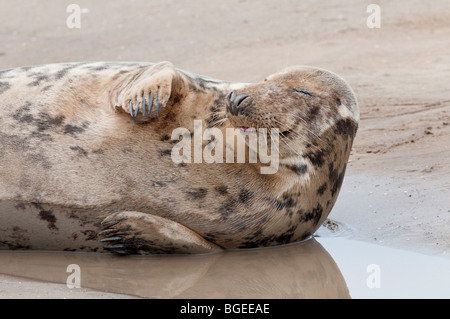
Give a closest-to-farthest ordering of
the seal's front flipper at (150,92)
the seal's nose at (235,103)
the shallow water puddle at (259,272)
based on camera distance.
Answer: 1. the shallow water puddle at (259,272)
2. the seal's nose at (235,103)
3. the seal's front flipper at (150,92)

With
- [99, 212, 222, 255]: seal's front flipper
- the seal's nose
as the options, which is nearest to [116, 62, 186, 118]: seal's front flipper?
the seal's nose

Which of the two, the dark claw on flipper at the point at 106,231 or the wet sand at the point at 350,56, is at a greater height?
the wet sand at the point at 350,56

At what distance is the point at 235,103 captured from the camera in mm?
4207

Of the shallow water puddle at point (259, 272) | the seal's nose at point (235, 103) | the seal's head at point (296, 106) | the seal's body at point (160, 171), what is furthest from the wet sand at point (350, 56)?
the seal's nose at point (235, 103)

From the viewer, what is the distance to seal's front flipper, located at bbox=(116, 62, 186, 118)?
433 cm

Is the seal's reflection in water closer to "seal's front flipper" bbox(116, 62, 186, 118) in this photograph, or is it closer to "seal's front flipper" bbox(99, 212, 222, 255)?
"seal's front flipper" bbox(99, 212, 222, 255)

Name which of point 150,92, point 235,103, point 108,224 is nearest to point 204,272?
point 108,224

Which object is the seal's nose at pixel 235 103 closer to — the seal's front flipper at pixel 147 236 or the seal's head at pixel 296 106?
the seal's head at pixel 296 106

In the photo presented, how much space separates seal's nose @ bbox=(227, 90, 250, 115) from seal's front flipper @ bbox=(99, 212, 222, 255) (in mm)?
621

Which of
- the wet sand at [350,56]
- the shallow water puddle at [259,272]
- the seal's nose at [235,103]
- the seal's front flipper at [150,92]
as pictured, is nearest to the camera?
the shallow water puddle at [259,272]

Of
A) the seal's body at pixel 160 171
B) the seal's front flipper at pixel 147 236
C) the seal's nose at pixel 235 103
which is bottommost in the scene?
the seal's front flipper at pixel 147 236

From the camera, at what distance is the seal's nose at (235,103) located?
4211 mm

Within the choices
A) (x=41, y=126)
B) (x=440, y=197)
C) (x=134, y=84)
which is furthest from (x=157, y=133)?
(x=440, y=197)

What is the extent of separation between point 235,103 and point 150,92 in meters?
0.44
